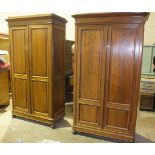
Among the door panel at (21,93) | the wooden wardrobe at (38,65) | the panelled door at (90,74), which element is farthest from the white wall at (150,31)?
the door panel at (21,93)

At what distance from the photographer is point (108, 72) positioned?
8.34ft

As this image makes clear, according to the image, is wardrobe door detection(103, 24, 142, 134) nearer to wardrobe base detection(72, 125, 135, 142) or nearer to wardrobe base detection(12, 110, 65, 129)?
wardrobe base detection(72, 125, 135, 142)

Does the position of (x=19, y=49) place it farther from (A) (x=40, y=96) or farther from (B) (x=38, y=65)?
(A) (x=40, y=96)

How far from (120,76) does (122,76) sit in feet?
0.09

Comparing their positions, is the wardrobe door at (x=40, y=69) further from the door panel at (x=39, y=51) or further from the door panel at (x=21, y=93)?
the door panel at (x=21, y=93)

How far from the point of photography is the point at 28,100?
3271 mm

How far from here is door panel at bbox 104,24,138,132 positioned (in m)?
2.39

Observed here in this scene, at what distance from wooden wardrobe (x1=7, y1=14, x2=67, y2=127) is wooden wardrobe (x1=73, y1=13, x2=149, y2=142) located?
48 cm

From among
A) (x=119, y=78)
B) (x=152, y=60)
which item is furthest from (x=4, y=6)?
(x=152, y=60)

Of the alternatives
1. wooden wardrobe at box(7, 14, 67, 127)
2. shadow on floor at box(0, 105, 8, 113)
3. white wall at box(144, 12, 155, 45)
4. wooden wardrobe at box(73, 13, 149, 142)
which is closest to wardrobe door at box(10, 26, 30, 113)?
wooden wardrobe at box(7, 14, 67, 127)

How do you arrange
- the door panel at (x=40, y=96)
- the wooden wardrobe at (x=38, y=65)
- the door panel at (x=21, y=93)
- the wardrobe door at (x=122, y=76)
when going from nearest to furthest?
1. the wardrobe door at (x=122, y=76)
2. the wooden wardrobe at (x=38, y=65)
3. the door panel at (x=40, y=96)
4. the door panel at (x=21, y=93)

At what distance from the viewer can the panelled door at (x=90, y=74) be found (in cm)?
253

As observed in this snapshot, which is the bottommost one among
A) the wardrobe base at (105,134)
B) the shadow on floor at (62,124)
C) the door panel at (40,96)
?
the shadow on floor at (62,124)
